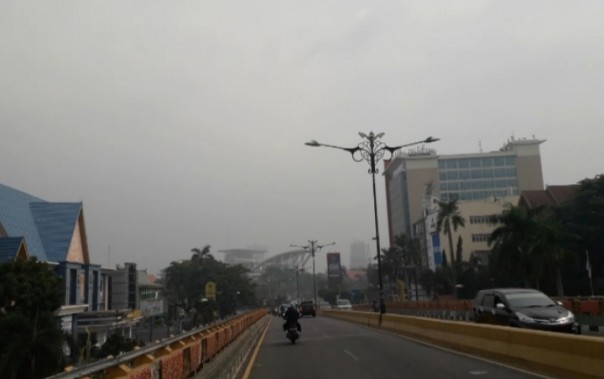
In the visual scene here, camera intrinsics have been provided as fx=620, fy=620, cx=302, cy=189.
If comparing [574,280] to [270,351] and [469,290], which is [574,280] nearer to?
[469,290]

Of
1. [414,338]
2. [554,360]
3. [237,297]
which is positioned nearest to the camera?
[554,360]

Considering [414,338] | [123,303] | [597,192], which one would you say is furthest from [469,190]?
[414,338]

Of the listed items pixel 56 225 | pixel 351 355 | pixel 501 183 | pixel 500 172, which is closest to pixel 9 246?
pixel 56 225

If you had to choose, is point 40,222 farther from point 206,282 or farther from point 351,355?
point 206,282

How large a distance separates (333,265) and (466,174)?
182 feet

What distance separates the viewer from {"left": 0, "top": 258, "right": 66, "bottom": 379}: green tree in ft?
68.9

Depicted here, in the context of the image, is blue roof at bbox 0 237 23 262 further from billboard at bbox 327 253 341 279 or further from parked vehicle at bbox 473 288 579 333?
billboard at bbox 327 253 341 279

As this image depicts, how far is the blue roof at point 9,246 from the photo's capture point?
126ft

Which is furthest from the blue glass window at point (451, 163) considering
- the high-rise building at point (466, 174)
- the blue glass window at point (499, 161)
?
the blue glass window at point (499, 161)

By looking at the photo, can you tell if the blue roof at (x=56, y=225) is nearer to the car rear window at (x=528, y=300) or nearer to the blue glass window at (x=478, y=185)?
the car rear window at (x=528, y=300)

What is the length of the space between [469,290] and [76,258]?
176 feet

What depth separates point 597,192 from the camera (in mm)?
61000

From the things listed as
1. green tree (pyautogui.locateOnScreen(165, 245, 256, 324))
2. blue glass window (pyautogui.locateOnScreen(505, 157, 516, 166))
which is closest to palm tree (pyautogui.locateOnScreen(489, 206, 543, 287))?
green tree (pyautogui.locateOnScreen(165, 245, 256, 324))

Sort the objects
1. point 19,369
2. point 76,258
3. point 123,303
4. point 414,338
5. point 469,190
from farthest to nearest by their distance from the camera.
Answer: point 469,190, point 123,303, point 76,258, point 414,338, point 19,369
